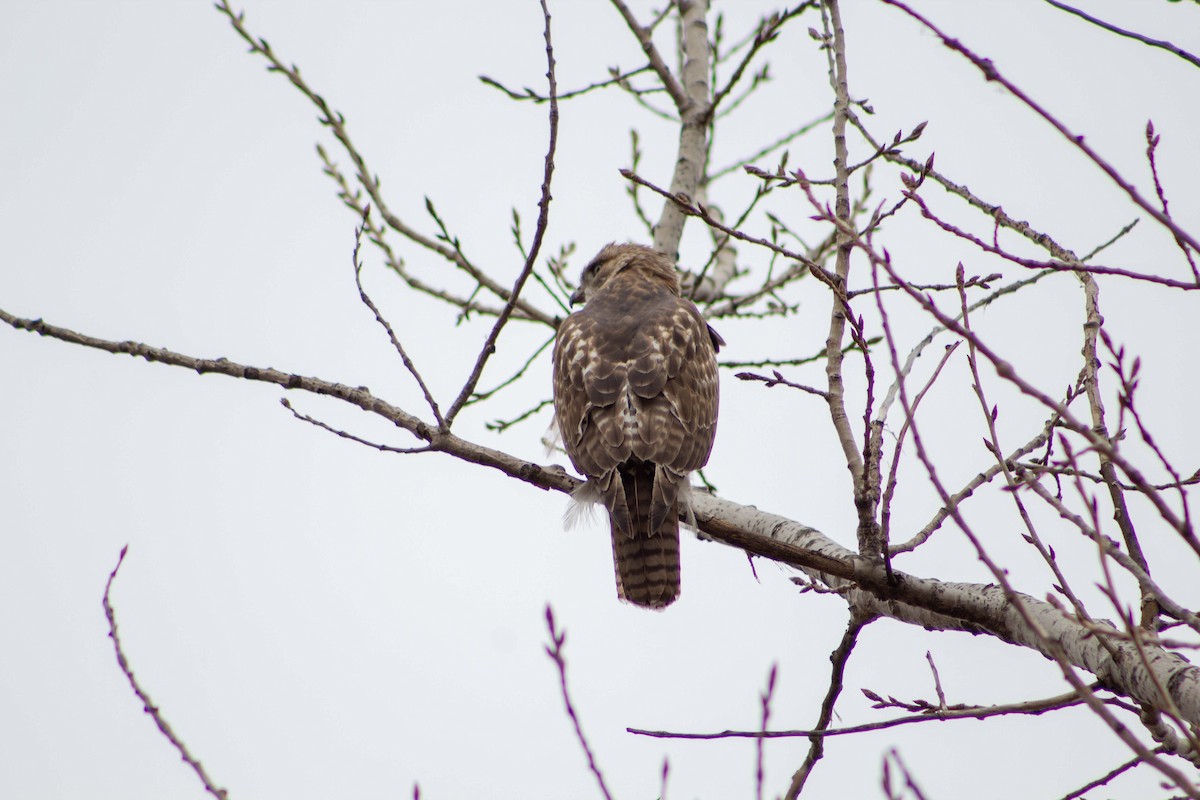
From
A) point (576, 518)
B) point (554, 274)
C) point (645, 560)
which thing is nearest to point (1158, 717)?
point (645, 560)

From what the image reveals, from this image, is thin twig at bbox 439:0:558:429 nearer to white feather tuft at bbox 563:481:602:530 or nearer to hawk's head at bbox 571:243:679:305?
white feather tuft at bbox 563:481:602:530

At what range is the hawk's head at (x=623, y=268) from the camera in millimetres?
6695

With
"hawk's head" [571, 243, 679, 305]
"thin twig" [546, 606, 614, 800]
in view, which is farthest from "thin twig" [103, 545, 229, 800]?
"hawk's head" [571, 243, 679, 305]

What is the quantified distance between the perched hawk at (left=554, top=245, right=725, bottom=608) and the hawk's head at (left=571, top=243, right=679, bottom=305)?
76 cm

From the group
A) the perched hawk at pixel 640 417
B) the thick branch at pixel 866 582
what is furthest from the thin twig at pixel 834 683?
the perched hawk at pixel 640 417

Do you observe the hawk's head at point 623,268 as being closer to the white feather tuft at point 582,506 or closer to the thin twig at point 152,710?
the white feather tuft at point 582,506

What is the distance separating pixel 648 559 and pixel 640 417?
1.98ft

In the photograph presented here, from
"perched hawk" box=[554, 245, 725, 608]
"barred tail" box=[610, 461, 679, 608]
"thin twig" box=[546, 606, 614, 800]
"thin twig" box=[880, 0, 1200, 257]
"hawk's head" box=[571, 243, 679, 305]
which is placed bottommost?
"thin twig" box=[546, 606, 614, 800]

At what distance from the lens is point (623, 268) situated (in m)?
6.77

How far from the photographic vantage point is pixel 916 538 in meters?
3.30

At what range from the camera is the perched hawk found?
4754 millimetres

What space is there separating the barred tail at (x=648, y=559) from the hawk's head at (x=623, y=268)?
2.15m

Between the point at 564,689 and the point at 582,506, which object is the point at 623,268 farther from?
the point at 564,689

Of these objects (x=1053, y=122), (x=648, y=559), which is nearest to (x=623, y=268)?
(x=648, y=559)
